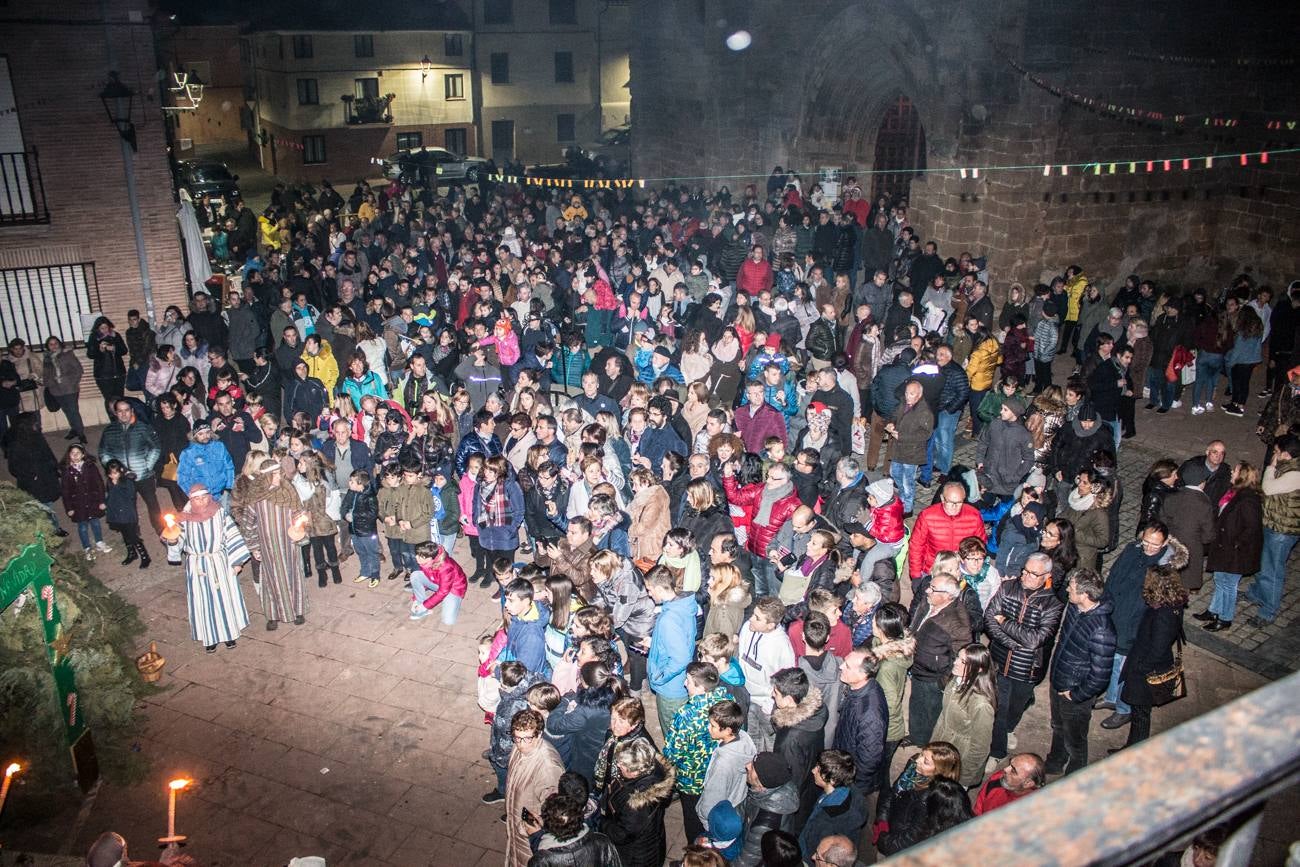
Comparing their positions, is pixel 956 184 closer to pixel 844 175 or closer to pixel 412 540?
pixel 844 175

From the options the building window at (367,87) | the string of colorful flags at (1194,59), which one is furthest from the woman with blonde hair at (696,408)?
the building window at (367,87)

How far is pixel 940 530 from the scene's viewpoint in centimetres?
754

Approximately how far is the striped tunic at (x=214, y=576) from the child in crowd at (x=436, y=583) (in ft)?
5.07

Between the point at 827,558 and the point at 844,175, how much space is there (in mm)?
17988

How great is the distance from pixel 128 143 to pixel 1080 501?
14.0m

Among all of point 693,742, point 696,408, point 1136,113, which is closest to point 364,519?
point 696,408

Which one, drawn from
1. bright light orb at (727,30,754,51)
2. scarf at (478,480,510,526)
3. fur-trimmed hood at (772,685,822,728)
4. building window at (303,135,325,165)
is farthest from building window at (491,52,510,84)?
fur-trimmed hood at (772,685,822,728)

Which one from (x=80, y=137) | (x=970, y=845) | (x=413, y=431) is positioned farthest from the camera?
(x=80, y=137)

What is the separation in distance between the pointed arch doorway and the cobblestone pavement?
16.0 metres

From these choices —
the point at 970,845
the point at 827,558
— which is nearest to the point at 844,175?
the point at 827,558

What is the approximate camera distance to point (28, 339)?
14125 mm

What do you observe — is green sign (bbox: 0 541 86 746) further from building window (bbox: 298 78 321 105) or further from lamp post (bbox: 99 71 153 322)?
building window (bbox: 298 78 321 105)

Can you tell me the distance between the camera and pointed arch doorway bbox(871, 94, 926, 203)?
2281cm

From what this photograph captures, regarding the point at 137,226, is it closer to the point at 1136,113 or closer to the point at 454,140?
the point at 1136,113
